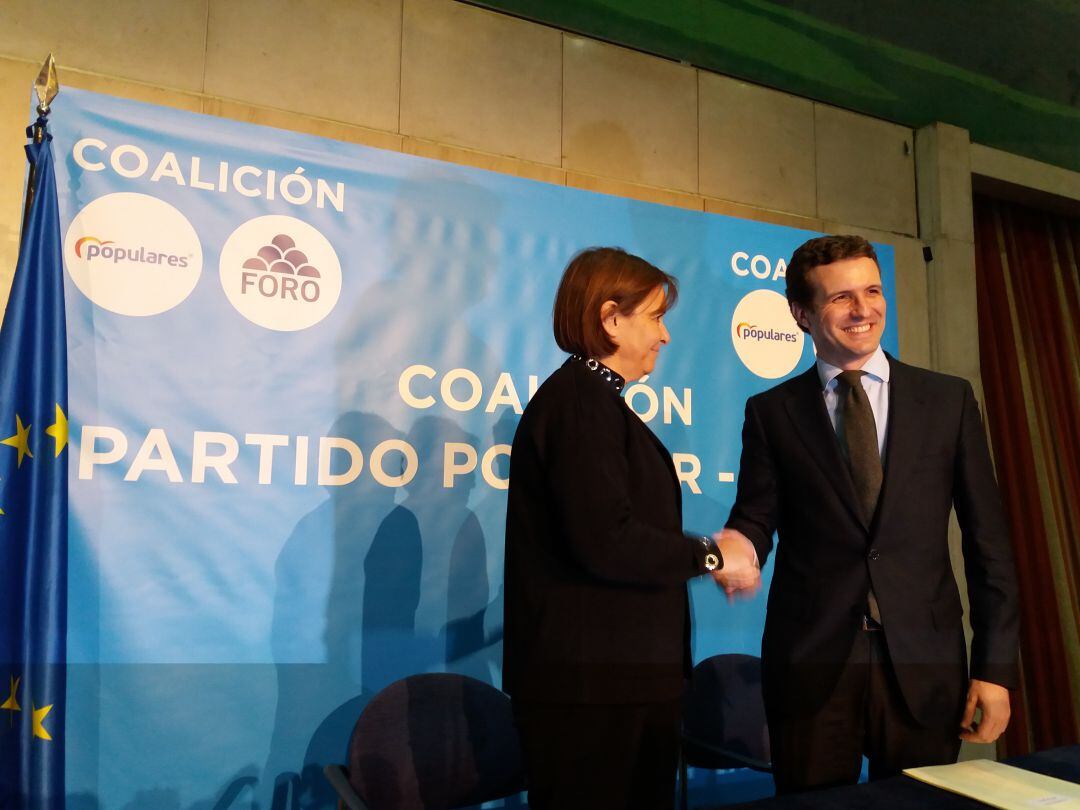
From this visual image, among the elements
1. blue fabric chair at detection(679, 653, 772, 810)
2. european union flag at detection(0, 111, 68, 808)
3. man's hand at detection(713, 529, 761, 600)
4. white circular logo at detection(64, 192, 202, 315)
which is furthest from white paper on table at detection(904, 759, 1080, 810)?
white circular logo at detection(64, 192, 202, 315)

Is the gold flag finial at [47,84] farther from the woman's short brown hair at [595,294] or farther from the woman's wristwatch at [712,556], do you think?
the woman's wristwatch at [712,556]

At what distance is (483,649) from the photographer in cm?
267

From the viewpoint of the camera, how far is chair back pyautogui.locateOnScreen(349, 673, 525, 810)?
1.92m

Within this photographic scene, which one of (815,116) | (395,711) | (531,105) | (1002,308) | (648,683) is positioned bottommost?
(395,711)

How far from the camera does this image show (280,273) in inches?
98.7

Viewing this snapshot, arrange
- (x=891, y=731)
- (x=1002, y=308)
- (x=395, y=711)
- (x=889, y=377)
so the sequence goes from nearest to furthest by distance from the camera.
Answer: (x=891, y=731) → (x=889, y=377) → (x=395, y=711) → (x=1002, y=308)

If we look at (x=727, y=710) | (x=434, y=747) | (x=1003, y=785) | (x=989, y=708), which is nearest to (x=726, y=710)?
(x=727, y=710)

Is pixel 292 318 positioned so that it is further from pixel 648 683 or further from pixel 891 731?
pixel 891 731

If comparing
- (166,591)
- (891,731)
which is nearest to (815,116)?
(891,731)

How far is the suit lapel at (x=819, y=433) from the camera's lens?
1564 millimetres

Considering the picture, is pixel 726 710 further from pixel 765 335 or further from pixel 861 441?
pixel 765 335

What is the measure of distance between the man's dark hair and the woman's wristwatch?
22.3 inches

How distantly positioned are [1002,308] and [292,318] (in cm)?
379

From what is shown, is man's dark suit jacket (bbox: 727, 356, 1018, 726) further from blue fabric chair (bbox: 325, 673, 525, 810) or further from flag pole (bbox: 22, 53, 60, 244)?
flag pole (bbox: 22, 53, 60, 244)
